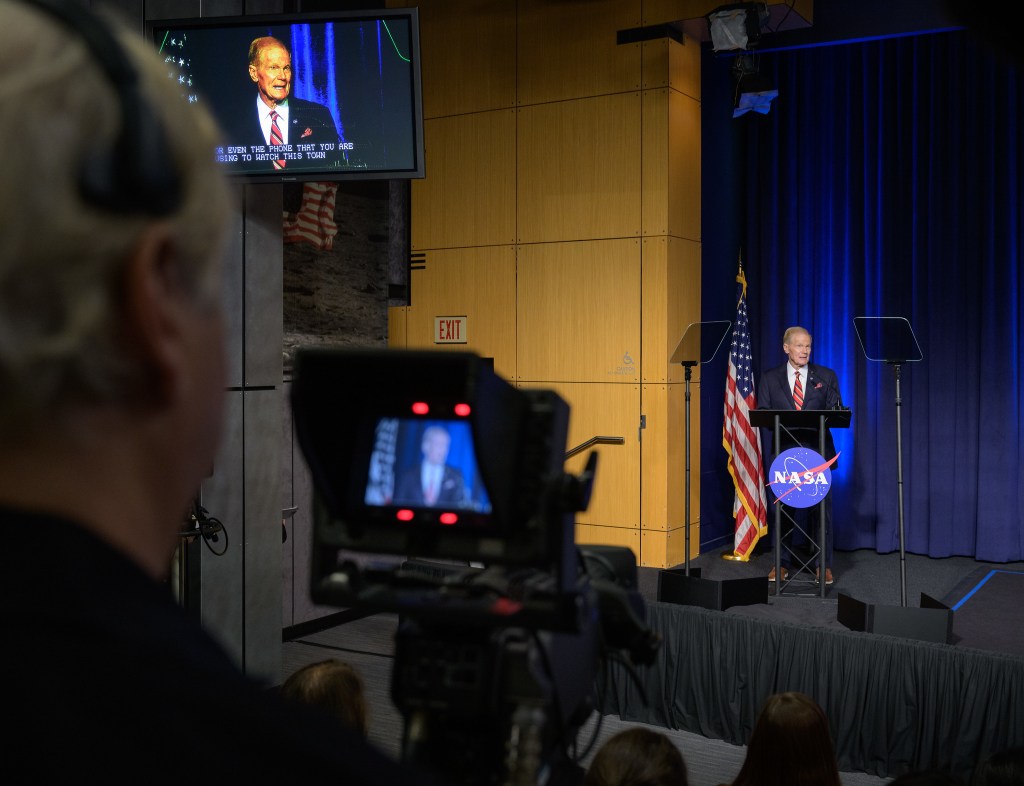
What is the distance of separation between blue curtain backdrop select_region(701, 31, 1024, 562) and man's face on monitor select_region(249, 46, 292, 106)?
14.3ft

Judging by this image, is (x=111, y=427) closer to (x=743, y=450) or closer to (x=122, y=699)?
(x=122, y=699)

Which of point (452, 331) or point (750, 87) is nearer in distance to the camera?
point (750, 87)

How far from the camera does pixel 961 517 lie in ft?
25.1

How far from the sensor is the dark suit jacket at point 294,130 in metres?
4.11

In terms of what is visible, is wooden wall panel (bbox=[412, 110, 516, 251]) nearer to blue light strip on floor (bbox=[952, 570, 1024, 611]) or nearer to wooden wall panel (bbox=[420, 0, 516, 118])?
wooden wall panel (bbox=[420, 0, 516, 118])

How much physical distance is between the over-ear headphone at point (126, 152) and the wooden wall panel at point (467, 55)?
25.0ft

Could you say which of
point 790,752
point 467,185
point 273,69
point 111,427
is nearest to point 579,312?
point 467,185

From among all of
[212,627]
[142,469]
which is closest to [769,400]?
[212,627]

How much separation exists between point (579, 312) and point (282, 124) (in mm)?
3744

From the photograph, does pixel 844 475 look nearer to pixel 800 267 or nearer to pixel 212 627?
pixel 800 267

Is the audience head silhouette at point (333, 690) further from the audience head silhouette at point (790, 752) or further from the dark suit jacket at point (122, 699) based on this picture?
the dark suit jacket at point (122, 699)

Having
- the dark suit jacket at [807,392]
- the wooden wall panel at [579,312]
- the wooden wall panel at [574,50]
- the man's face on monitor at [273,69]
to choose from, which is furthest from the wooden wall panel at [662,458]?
the man's face on monitor at [273,69]

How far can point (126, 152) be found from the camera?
411mm

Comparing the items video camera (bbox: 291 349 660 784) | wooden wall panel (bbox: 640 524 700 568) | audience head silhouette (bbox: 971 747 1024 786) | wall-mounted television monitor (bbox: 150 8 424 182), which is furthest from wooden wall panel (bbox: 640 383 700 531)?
video camera (bbox: 291 349 660 784)
